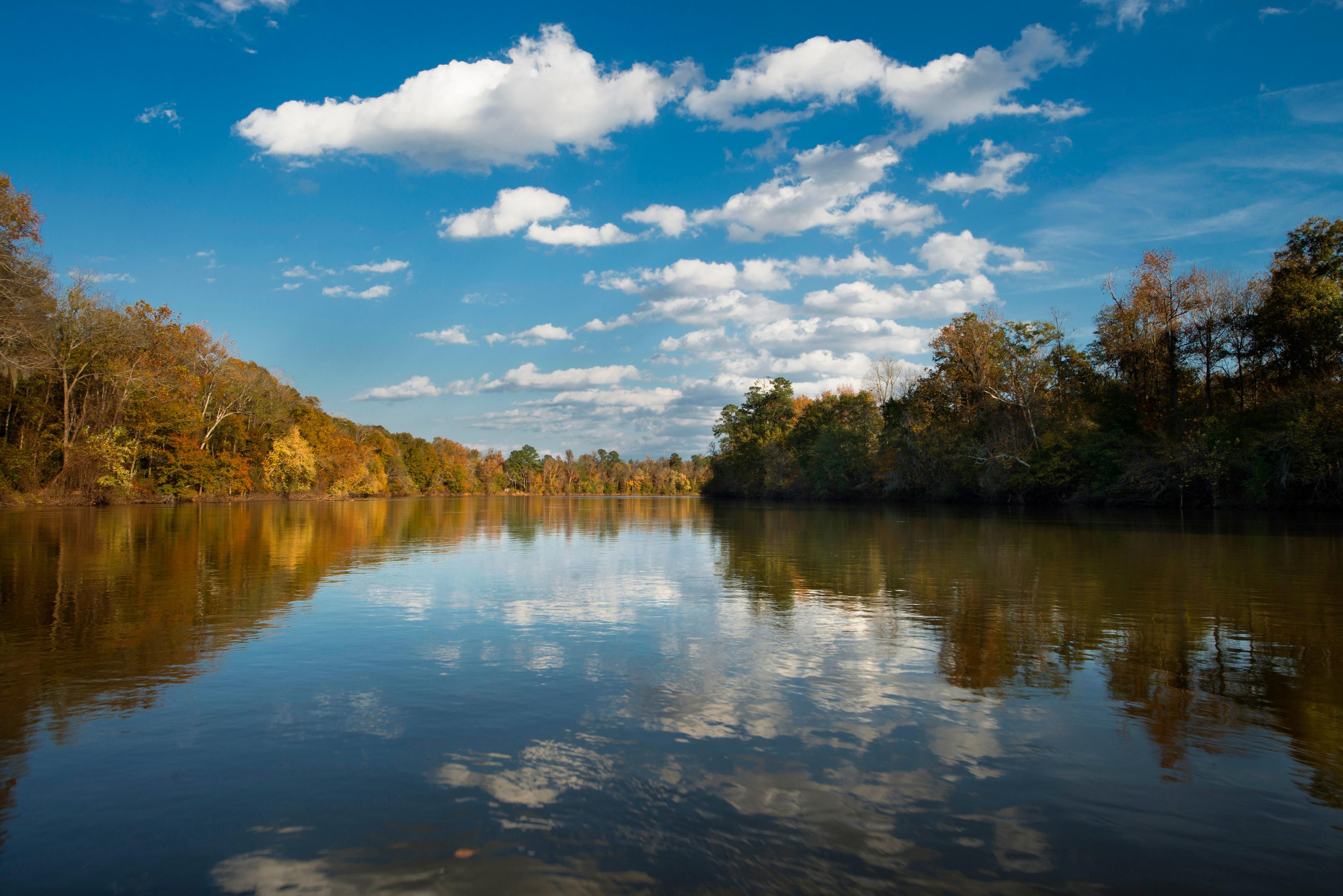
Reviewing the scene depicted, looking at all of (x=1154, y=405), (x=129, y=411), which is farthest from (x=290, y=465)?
(x=1154, y=405)

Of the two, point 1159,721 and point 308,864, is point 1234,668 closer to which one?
point 1159,721

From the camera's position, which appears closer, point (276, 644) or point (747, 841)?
point (747, 841)

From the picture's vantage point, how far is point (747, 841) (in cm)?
407

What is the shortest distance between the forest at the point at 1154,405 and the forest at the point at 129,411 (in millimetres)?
55391

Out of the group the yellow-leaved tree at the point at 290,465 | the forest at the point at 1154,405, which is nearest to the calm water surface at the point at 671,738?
the forest at the point at 1154,405

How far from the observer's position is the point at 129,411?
168 ft

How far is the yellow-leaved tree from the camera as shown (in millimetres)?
71438

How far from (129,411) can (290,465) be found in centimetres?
2169

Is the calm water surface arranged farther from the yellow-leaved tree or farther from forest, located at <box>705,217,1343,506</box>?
the yellow-leaved tree

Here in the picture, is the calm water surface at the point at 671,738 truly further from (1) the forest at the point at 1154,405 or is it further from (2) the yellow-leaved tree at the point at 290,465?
(2) the yellow-leaved tree at the point at 290,465

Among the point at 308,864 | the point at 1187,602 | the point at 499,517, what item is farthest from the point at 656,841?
the point at 499,517

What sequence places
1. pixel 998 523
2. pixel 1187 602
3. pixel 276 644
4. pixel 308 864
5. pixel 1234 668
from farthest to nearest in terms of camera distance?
pixel 998 523
pixel 1187 602
pixel 276 644
pixel 1234 668
pixel 308 864

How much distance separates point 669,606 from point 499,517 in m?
35.8

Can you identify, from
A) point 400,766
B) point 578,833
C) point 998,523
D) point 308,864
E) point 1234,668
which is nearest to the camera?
point 308,864
